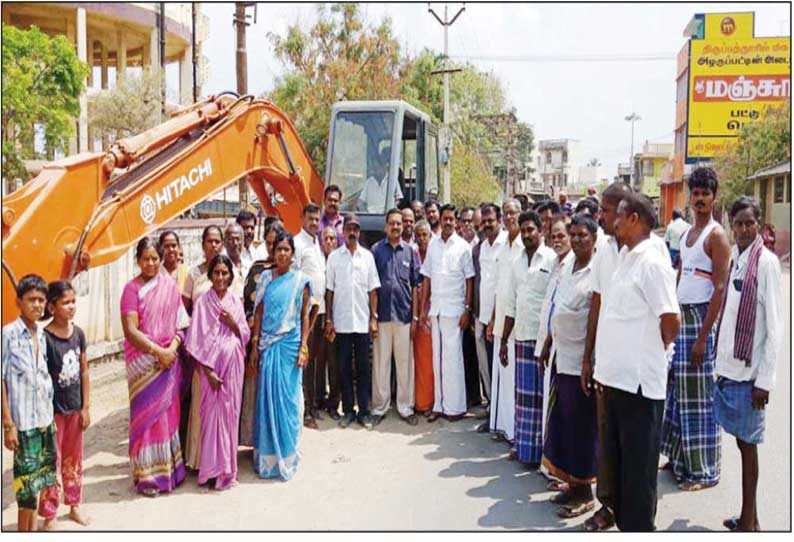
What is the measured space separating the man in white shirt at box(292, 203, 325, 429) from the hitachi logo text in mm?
1105

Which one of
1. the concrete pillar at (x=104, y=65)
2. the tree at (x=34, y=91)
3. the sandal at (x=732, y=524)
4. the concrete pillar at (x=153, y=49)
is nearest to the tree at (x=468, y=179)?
the concrete pillar at (x=153, y=49)

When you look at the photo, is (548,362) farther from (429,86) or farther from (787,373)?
(429,86)

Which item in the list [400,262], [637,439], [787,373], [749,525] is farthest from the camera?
[787,373]

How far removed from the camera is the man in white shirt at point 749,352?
410 cm

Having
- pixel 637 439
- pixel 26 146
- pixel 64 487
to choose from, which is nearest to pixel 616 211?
pixel 637 439

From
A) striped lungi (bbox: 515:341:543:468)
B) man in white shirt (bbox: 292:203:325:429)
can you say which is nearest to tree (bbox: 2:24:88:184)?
man in white shirt (bbox: 292:203:325:429)

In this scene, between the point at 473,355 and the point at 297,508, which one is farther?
the point at 473,355

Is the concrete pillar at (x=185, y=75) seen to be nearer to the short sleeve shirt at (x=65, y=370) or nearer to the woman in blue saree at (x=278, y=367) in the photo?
the woman in blue saree at (x=278, y=367)

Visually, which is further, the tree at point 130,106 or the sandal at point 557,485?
the tree at point 130,106

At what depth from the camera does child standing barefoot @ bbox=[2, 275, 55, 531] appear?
395 cm

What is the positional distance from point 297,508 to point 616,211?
8.76 ft

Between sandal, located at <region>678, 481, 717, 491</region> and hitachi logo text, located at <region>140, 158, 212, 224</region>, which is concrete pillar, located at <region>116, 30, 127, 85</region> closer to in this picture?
hitachi logo text, located at <region>140, 158, 212, 224</region>

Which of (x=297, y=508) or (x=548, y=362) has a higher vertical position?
(x=548, y=362)

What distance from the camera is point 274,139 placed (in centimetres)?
673
